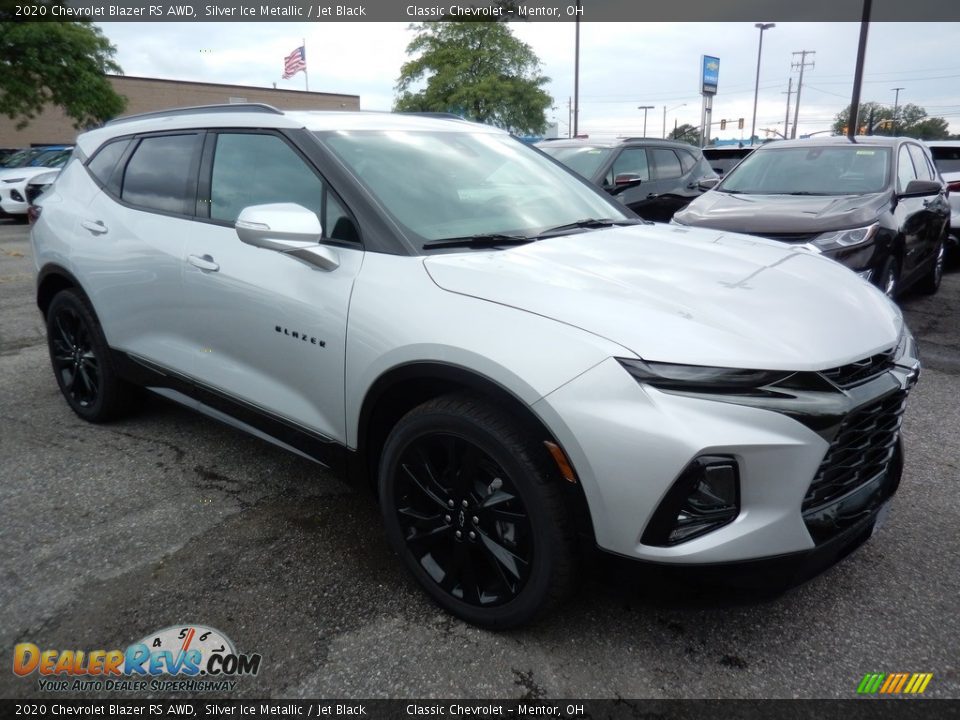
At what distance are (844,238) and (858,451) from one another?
3.75 m

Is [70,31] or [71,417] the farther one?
[70,31]

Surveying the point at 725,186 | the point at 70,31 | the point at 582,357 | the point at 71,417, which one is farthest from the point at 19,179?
the point at 582,357

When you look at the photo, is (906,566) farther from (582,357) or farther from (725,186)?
(725,186)

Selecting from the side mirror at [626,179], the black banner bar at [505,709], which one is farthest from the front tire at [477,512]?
the side mirror at [626,179]

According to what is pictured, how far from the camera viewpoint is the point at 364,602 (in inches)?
95.5

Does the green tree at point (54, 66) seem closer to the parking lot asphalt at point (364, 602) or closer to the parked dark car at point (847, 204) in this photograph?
the parked dark car at point (847, 204)

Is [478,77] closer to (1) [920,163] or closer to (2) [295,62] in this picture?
(2) [295,62]

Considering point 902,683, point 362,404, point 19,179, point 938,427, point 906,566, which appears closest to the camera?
point 902,683

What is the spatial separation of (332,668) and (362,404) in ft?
2.71

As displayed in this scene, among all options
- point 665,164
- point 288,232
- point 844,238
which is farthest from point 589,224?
point 665,164

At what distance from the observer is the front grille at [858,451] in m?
1.89

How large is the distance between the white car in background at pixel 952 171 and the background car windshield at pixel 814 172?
3.13 m

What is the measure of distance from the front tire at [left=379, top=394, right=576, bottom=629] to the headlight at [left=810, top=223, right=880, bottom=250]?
4.04 metres

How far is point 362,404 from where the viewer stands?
7.84 ft
